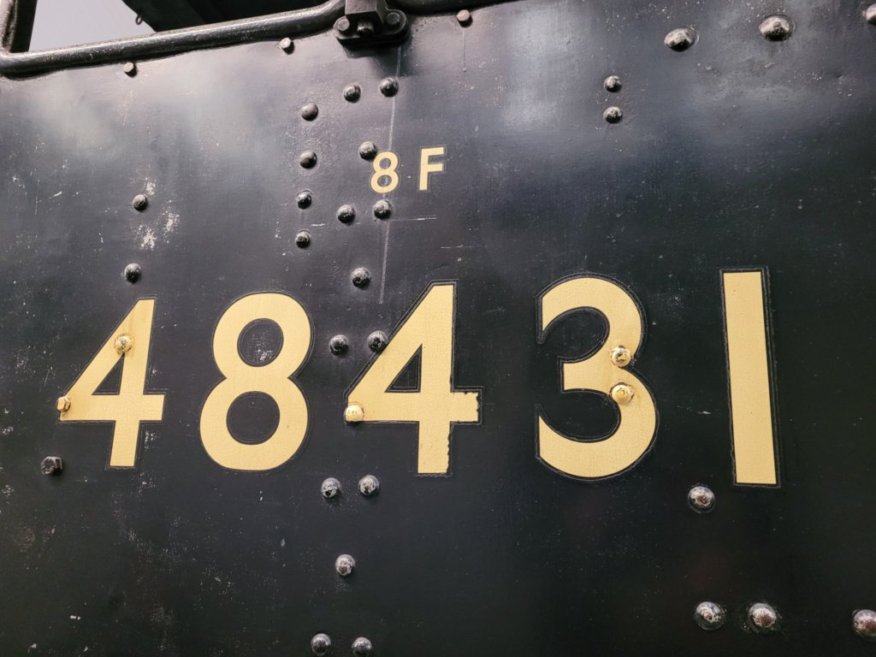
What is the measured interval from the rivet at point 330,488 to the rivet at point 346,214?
363mm

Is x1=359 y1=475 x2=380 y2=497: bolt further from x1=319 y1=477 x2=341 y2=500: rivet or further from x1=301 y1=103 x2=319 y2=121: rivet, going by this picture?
x1=301 y1=103 x2=319 y2=121: rivet

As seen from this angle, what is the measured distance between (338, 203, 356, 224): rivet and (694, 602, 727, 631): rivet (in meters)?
0.66

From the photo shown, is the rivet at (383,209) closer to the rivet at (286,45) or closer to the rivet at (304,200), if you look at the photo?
the rivet at (304,200)

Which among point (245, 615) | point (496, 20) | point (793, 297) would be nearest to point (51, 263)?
point (245, 615)

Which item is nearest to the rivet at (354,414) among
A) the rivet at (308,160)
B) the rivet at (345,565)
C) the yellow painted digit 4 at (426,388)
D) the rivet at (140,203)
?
the yellow painted digit 4 at (426,388)

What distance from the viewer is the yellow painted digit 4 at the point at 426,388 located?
79 centimetres

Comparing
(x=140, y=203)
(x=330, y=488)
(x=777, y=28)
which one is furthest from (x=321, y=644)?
(x=777, y=28)

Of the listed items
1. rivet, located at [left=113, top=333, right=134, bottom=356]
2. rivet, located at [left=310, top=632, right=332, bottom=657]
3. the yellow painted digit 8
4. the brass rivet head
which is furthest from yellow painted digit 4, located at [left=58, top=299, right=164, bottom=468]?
the brass rivet head

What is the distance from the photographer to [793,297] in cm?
71

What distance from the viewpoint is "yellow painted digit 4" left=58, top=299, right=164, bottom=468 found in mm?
896

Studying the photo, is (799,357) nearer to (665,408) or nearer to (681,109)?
(665,408)

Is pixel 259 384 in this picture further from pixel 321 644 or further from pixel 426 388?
pixel 321 644

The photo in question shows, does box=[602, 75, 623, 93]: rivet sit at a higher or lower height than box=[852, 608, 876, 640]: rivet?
higher

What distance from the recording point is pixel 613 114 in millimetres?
819
